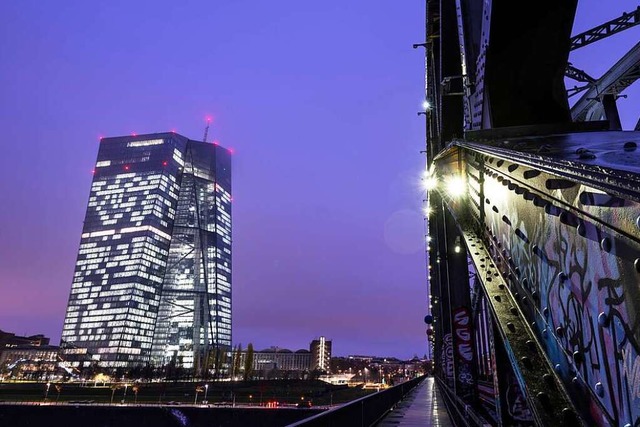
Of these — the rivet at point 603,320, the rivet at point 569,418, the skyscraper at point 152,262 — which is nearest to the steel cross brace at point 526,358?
the rivet at point 569,418

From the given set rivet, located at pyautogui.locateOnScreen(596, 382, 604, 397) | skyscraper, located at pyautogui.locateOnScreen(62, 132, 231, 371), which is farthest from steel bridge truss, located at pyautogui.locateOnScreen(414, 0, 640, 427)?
skyscraper, located at pyautogui.locateOnScreen(62, 132, 231, 371)

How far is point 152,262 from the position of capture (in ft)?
465

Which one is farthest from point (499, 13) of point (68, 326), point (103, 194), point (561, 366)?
point (103, 194)

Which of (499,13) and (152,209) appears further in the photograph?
(152,209)

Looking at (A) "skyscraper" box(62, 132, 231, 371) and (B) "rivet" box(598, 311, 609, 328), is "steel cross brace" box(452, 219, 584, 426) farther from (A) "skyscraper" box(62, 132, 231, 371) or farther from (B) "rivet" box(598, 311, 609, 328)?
(A) "skyscraper" box(62, 132, 231, 371)

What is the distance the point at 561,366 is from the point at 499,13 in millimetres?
2609

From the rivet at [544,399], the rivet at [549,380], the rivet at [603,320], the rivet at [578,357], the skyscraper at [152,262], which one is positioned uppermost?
the skyscraper at [152,262]

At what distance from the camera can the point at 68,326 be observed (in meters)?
139

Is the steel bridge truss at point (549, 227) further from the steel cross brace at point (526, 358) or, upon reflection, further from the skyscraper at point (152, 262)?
the skyscraper at point (152, 262)

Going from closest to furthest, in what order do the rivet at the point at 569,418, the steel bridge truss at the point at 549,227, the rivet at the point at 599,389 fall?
→ the steel bridge truss at the point at 549,227 → the rivet at the point at 599,389 → the rivet at the point at 569,418

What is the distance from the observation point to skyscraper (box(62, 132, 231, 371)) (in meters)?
136

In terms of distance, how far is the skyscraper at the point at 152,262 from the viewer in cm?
13562

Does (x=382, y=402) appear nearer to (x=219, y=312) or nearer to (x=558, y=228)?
(x=558, y=228)

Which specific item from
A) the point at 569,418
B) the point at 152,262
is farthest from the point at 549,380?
the point at 152,262
